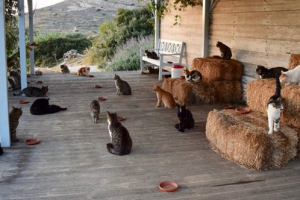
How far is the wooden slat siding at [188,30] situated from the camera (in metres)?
8.97

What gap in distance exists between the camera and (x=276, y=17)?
5.81 metres

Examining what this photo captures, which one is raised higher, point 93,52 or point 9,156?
point 93,52

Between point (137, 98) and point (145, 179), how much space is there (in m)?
3.80

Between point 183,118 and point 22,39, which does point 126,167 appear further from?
point 22,39

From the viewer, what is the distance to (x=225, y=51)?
7.06 meters

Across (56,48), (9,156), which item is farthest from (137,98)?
(56,48)

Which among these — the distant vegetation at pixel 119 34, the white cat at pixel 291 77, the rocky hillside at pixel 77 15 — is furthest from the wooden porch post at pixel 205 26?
the rocky hillside at pixel 77 15

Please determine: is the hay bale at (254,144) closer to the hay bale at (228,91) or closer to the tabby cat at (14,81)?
the hay bale at (228,91)

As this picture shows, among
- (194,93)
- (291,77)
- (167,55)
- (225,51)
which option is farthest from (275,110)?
(167,55)

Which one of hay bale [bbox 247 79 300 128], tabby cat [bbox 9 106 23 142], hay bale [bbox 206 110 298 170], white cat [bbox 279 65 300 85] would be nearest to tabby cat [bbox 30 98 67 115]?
tabby cat [bbox 9 106 23 142]

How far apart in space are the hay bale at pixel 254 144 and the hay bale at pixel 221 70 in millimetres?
2712

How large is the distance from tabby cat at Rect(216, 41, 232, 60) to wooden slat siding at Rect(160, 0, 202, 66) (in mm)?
1854

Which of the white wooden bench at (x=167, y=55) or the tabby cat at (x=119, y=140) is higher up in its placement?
the white wooden bench at (x=167, y=55)

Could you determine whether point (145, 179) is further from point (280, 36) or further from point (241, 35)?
point (241, 35)
